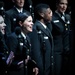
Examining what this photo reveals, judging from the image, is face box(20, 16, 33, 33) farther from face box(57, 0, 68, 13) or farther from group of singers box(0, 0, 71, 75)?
face box(57, 0, 68, 13)

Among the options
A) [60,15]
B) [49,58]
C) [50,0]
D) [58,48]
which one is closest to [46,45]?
[49,58]

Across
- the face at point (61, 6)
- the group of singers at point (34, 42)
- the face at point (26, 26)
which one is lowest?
the group of singers at point (34, 42)

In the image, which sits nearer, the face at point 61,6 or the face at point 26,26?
the face at point 26,26

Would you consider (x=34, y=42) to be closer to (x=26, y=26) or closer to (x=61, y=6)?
(x=26, y=26)

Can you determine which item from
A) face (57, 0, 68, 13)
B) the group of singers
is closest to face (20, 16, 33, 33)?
the group of singers

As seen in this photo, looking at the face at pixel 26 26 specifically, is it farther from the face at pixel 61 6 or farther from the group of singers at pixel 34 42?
the face at pixel 61 6

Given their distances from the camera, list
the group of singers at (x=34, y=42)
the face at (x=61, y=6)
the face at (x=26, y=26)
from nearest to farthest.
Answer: the group of singers at (x=34, y=42) → the face at (x=26, y=26) → the face at (x=61, y=6)

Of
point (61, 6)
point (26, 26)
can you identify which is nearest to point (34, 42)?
point (26, 26)

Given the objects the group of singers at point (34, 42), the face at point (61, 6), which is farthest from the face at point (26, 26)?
the face at point (61, 6)

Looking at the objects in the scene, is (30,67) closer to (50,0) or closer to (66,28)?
(66,28)

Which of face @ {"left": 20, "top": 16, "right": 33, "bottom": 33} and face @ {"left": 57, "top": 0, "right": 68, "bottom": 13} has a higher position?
→ face @ {"left": 57, "top": 0, "right": 68, "bottom": 13}

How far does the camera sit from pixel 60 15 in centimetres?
300

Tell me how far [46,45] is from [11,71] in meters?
0.67

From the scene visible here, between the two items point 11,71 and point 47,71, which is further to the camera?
point 47,71
